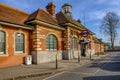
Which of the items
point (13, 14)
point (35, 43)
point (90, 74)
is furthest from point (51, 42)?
point (90, 74)

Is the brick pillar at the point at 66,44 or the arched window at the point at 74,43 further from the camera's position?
the arched window at the point at 74,43

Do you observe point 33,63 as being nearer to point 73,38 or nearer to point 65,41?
point 65,41

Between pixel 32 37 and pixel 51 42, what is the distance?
401 cm

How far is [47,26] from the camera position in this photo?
2364cm

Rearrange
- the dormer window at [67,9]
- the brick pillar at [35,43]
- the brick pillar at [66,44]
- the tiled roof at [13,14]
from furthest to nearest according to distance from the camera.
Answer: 1. the dormer window at [67,9]
2. the brick pillar at [66,44]
3. the brick pillar at [35,43]
4. the tiled roof at [13,14]

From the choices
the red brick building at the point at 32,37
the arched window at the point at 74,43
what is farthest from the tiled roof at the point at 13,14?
the arched window at the point at 74,43

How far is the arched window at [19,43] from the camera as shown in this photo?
1948cm

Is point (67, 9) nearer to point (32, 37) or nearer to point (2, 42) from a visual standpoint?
point (32, 37)

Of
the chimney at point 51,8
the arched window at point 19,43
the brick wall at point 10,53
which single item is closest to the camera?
the brick wall at point 10,53

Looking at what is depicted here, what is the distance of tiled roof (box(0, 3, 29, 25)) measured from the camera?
1927 centimetres

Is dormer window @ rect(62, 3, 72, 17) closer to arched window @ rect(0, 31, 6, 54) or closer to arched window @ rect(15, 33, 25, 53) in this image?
arched window @ rect(15, 33, 25, 53)

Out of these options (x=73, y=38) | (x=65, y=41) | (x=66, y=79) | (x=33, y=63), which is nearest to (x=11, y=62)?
(x=33, y=63)

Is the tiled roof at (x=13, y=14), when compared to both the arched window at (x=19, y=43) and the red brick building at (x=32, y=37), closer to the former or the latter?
the red brick building at (x=32, y=37)

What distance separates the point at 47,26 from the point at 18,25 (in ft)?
17.1
